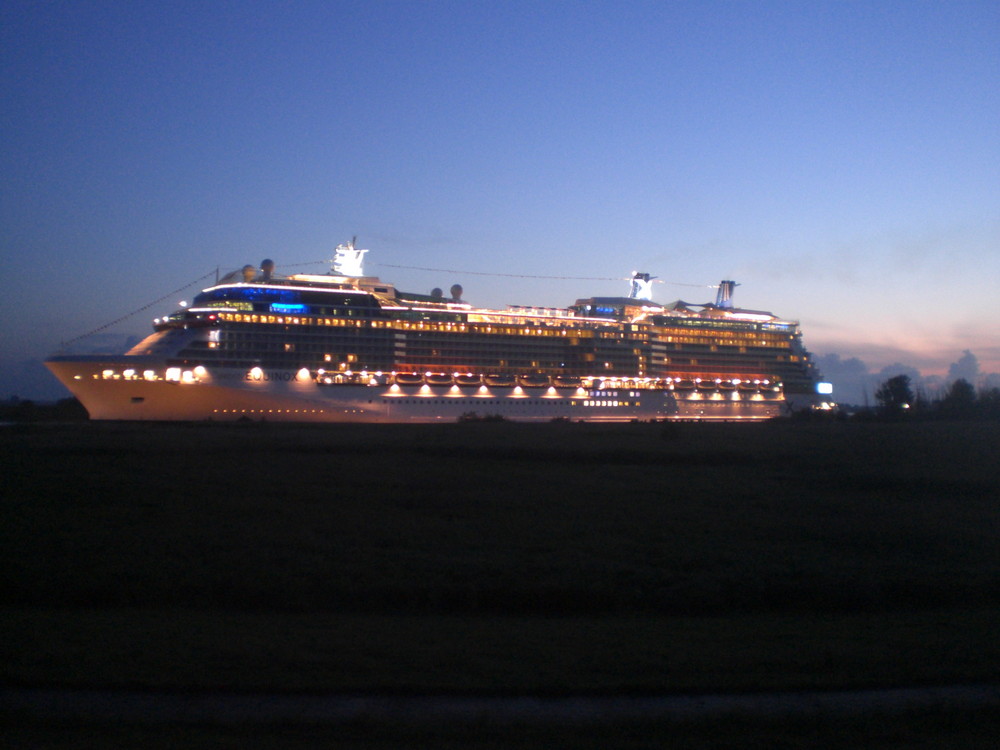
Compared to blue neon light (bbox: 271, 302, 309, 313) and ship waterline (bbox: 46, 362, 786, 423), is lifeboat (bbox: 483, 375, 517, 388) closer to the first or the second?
ship waterline (bbox: 46, 362, 786, 423)

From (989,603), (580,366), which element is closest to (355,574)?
(989,603)

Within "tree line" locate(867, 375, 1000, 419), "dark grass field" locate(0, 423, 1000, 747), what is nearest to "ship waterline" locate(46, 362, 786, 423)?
"tree line" locate(867, 375, 1000, 419)

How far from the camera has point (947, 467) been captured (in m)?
18.1

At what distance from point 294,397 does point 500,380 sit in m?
15.7

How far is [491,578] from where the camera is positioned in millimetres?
8789

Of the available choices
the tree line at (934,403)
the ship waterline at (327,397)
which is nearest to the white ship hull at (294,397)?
the ship waterline at (327,397)

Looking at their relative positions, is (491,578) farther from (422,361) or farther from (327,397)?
(422,361)

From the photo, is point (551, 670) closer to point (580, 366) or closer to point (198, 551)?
point (198, 551)

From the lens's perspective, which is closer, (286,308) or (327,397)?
(327,397)

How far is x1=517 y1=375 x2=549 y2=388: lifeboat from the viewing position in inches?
2232

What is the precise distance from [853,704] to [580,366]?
54342mm

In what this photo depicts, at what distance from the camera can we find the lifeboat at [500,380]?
2186 inches

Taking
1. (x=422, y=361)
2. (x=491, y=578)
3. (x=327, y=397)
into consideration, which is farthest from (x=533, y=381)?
(x=491, y=578)

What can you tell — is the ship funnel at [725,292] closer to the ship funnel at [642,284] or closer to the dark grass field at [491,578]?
the ship funnel at [642,284]
